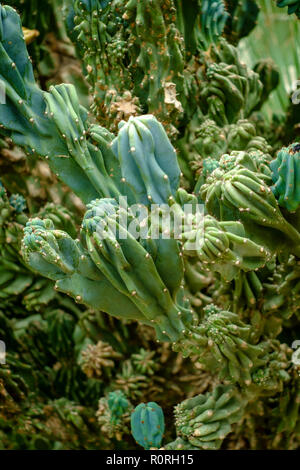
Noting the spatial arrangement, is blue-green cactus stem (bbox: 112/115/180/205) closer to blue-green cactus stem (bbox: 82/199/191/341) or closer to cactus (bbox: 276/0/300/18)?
blue-green cactus stem (bbox: 82/199/191/341)

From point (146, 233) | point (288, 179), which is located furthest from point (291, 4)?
point (146, 233)

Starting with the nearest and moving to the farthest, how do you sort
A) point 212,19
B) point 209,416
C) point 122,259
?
point 122,259 < point 209,416 < point 212,19

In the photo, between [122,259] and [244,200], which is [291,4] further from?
[122,259]

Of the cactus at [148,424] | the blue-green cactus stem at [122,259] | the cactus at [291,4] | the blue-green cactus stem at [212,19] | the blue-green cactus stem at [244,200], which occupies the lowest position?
the cactus at [148,424]

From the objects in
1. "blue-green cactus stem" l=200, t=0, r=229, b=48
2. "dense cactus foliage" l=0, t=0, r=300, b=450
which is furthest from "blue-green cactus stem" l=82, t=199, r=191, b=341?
"blue-green cactus stem" l=200, t=0, r=229, b=48

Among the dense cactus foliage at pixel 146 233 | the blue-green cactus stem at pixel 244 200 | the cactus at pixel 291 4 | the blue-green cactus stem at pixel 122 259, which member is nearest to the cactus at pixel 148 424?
the dense cactus foliage at pixel 146 233

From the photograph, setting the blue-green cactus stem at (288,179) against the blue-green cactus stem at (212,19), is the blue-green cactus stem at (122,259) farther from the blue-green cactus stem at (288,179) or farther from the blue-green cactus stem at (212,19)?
the blue-green cactus stem at (212,19)

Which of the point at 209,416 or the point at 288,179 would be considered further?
the point at 209,416

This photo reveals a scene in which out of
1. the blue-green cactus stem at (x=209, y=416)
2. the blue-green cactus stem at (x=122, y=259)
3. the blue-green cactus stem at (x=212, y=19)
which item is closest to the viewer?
the blue-green cactus stem at (x=122, y=259)
